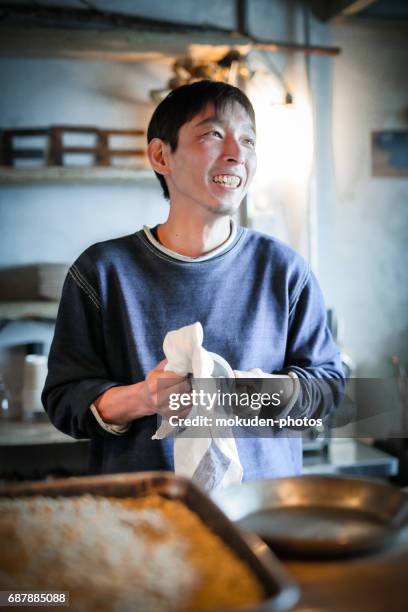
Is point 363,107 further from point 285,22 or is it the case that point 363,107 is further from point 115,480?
point 115,480

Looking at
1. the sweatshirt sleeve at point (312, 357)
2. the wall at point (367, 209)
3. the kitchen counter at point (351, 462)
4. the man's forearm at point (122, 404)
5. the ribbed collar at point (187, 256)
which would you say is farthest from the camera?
the wall at point (367, 209)

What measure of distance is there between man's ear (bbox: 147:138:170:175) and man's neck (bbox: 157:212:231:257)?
0.12 metres

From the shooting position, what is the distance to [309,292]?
1505 millimetres

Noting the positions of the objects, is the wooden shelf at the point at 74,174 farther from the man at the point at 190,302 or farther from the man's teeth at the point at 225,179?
the man's teeth at the point at 225,179

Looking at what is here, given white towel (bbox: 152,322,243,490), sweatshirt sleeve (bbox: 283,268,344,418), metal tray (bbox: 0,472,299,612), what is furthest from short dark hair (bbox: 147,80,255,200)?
metal tray (bbox: 0,472,299,612)

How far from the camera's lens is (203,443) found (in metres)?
1.22

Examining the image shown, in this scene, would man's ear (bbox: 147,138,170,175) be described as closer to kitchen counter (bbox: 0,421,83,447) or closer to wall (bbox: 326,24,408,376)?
kitchen counter (bbox: 0,421,83,447)

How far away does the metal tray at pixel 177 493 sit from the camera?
2.13 ft

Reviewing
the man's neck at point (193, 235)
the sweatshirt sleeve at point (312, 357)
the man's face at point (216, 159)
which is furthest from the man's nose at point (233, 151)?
the sweatshirt sleeve at point (312, 357)

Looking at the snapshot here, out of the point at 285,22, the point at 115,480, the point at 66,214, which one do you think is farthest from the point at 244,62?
the point at 115,480

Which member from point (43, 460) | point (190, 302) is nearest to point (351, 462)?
point (43, 460)

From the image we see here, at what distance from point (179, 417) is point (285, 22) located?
2.49 metres

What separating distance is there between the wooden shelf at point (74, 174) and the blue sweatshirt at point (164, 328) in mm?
1320

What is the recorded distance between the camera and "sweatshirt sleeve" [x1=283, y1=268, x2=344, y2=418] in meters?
1.34
